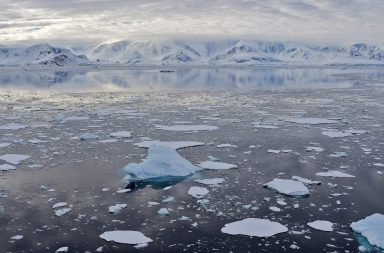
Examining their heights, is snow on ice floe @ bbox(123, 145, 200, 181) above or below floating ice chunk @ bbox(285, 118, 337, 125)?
above

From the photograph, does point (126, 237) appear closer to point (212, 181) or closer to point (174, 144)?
point (212, 181)

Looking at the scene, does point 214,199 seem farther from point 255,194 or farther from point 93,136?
point 93,136

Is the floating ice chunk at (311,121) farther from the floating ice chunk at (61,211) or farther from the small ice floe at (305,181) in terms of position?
the floating ice chunk at (61,211)

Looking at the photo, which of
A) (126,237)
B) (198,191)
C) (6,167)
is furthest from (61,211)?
(6,167)

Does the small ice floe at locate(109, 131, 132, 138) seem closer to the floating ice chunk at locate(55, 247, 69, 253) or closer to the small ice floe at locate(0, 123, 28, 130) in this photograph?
the small ice floe at locate(0, 123, 28, 130)

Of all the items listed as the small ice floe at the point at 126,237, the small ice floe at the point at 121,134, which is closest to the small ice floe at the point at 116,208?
the small ice floe at the point at 126,237

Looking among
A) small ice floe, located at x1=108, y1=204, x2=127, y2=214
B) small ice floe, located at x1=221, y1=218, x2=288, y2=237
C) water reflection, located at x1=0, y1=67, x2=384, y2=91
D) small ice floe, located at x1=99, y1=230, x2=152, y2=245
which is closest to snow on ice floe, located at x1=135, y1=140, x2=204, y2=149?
small ice floe, located at x1=108, y1=204, x2=127, y2=214
